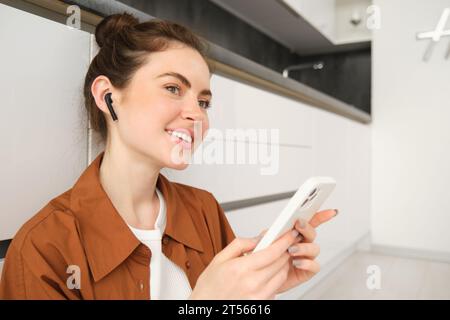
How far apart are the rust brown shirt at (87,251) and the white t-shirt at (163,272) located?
11 mm

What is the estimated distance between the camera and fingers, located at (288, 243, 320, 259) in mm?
597

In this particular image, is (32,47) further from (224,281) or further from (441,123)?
(441,123)

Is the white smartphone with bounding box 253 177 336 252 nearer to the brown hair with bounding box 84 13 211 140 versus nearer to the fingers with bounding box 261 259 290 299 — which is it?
the fingers with bounding box 261 259 290 299

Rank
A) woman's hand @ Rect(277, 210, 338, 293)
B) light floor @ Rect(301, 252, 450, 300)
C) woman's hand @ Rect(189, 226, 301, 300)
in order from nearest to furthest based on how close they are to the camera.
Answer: woman's hand @ Rect(189, 226, 301, 300)
woman's hand @ Rect(277, 210, 338, 293)
light floor @ Rect(301, 252, 450, 300)

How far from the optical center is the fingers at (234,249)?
503mm

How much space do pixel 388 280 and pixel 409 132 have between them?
1.11m

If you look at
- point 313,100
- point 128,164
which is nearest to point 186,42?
point 128,164

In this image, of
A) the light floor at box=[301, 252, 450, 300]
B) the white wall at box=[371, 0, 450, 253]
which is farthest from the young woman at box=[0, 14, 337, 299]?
the white wall at box=[371, 0, 450, 253]

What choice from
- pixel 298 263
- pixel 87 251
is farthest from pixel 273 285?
pixel 87 251

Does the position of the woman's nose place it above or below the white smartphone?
above

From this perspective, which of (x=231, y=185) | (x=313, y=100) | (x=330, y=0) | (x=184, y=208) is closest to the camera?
(x=184, y=208)

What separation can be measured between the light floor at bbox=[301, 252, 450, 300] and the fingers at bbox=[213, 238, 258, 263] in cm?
144
